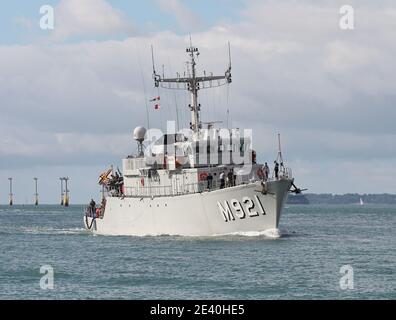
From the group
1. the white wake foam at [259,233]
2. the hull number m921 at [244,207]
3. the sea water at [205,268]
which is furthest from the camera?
the white wake foam at [259,233]

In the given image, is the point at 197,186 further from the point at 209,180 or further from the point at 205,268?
the point at 205,268

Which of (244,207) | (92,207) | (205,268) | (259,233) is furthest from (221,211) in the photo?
(92,207)

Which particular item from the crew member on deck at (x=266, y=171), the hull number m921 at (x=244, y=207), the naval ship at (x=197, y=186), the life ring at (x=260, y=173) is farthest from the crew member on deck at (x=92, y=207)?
the hull number m921 at (x=244, y=207)

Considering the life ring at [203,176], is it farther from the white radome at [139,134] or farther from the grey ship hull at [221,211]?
the white radome at [139,134]

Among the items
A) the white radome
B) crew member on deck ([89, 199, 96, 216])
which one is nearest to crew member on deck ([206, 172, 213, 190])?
the white radome

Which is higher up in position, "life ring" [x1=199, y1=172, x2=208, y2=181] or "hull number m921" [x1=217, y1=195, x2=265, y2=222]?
"life ring" [x1=199, y1=172, x2=208, y2=181]

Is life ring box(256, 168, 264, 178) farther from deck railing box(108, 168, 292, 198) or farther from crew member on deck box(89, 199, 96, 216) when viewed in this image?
crew member on deck box(89, 199, 96, 216)

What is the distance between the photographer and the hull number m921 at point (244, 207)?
53844 millimetres

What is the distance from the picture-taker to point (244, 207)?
5394 cm

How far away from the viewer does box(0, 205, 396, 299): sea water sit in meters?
35.2

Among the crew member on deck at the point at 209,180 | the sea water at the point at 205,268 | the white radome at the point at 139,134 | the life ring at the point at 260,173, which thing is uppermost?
the white radome at the point at 139,134

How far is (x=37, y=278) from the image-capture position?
40625 mm

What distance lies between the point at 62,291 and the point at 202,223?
20.4 metres
